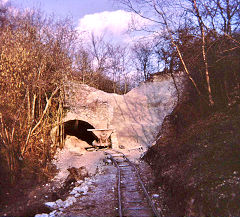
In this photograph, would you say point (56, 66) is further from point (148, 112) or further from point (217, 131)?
point (148, 112)

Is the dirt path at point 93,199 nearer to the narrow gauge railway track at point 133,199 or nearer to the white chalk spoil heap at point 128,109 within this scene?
the narrow gauge railway track at point 133,199

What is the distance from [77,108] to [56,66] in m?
6.13

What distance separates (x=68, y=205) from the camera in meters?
6.80

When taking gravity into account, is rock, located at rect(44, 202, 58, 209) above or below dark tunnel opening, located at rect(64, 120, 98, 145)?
below

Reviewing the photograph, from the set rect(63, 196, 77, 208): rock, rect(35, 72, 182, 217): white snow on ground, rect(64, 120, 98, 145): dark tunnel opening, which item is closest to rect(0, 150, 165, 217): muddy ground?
rect(63, 196, 77, 208): rock

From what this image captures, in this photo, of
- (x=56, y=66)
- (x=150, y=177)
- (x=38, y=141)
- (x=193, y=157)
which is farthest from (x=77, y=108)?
(x=193, y=157)

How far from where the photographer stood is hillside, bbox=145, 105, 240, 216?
541cm

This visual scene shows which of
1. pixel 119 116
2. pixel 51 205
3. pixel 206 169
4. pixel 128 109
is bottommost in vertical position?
pixel 51 205

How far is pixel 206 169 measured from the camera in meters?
6.81

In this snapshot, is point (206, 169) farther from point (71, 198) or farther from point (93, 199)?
point (71, 198)

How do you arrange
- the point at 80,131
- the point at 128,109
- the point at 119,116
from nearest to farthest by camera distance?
the point at 80,131 → the point at 119,116 → the point at 128,109

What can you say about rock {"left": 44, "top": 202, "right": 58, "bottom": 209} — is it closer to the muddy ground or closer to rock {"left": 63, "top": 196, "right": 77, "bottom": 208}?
the muddy ground

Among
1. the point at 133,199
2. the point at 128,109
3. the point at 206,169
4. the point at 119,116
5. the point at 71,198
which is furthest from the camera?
the point at 128,109

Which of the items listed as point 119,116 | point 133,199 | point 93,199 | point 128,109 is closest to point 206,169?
point 133,199
